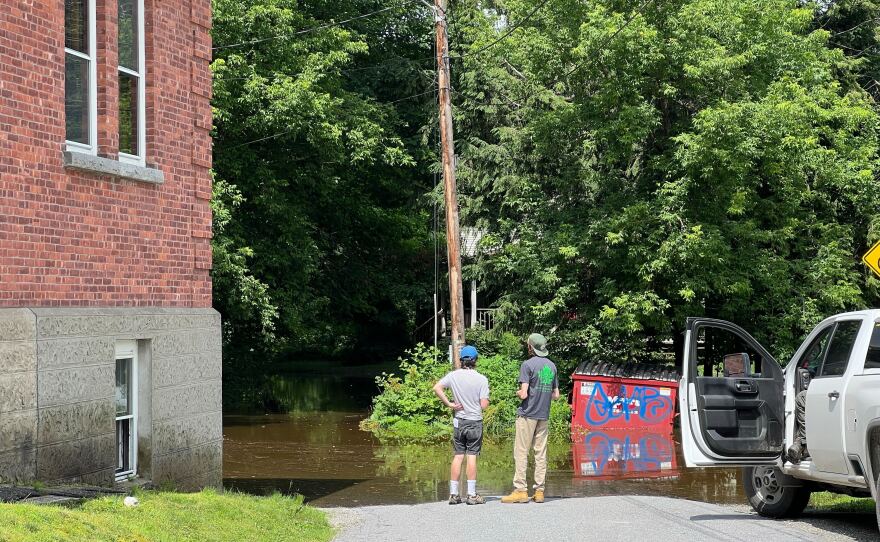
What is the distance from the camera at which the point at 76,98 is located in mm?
11266

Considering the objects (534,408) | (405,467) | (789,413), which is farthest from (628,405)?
(789,413)

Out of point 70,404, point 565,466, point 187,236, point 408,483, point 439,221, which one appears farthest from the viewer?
point 439,221

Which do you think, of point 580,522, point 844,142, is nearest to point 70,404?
point 580,522

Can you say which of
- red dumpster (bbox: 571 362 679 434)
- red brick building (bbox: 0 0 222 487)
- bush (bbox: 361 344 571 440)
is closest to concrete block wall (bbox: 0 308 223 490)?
red brick building (bbox: 0 0 222 487)

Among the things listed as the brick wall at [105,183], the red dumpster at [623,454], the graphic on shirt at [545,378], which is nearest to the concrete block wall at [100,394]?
the brick wall at [105,183]

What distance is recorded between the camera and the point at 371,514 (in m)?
12.5

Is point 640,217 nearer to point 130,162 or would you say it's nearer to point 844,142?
point 844,142

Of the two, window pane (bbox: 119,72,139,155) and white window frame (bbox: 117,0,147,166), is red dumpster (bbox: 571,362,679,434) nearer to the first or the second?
white window frame (bbox: 117,0,147,166)

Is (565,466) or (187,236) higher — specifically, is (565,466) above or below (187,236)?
below

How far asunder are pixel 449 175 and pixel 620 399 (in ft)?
20.4

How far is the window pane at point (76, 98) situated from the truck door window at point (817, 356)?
7005 millimetres

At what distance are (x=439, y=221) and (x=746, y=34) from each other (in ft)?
44.3

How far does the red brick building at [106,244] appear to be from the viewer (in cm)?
1015

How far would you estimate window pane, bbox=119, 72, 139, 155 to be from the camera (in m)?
12.1
